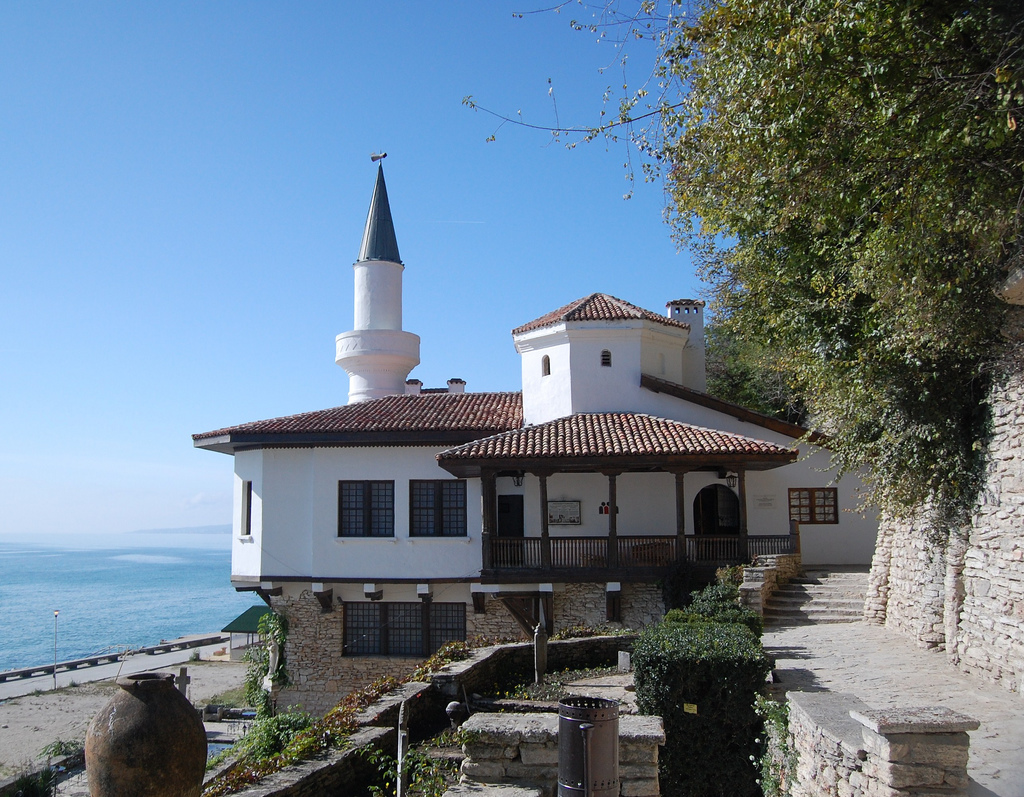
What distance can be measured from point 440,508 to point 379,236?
11.8 m

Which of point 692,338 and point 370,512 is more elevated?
point 692,338

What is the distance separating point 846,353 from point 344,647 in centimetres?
1268

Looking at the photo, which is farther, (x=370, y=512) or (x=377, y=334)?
(x=377, y=334)

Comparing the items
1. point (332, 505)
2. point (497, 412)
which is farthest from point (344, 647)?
point (497, 412)

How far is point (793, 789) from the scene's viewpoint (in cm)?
671

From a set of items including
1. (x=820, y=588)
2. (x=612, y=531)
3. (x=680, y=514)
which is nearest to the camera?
(x=820, y=588)

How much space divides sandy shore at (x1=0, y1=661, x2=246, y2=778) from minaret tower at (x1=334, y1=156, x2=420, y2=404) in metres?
12.6

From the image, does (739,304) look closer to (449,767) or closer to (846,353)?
(846,353)

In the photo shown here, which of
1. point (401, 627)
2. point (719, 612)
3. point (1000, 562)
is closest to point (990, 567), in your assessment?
point (1000, 562)

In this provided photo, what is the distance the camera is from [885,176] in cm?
794

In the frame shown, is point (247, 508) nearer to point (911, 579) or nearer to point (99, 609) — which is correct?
point (911, 579)

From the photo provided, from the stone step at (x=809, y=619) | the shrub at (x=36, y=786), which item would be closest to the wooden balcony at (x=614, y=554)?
the stone step at (x=809, y=619)

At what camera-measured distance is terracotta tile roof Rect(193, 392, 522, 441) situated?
1898 cm

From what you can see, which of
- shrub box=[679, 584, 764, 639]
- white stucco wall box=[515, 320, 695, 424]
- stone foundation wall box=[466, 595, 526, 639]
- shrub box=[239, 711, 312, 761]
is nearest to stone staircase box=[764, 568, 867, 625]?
shrub box=[679, 584, 764, 639]
